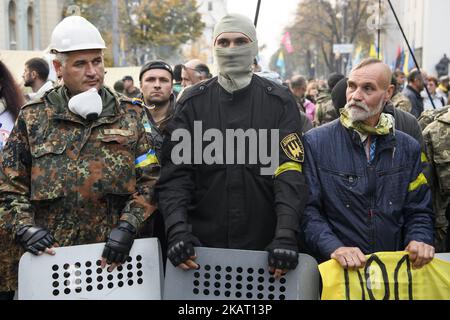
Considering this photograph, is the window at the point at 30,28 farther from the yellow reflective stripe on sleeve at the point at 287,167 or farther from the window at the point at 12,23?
the yellow reflective stripe on sleeve at the point at 287,167

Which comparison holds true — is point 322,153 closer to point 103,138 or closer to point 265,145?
point 265,145

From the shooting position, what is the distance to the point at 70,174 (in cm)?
362

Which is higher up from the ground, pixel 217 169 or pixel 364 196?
pixel 217 169

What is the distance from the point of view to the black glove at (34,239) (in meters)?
3.46

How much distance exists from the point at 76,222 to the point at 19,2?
1050 inches

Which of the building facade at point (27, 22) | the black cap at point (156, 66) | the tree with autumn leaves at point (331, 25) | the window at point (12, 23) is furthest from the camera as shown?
the tree with autumn leaves at point (331, 25)

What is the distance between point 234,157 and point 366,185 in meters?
0.75

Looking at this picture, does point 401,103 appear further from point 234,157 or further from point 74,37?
point 74,37

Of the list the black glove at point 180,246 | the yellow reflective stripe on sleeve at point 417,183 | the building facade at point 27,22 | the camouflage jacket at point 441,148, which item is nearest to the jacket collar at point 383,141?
the yellow reflective stripe on sleeve at point 417,183

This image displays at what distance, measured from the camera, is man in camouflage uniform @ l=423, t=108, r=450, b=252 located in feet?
14.5

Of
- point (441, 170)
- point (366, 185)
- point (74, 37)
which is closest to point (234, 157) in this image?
point (366, 185)

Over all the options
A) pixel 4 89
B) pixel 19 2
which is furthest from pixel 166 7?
pixel 4 89

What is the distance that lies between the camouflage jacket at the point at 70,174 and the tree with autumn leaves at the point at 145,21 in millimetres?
31106

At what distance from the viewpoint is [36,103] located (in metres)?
3.73
